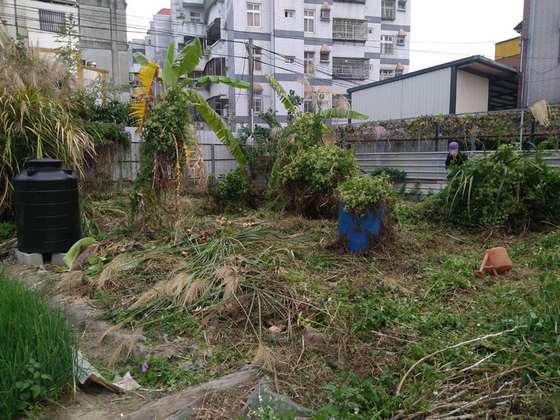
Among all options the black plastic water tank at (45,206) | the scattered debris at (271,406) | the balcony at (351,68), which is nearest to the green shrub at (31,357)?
the scattered debris at (271,406)

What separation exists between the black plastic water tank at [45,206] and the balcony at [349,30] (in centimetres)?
3282

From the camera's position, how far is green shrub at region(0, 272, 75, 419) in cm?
227

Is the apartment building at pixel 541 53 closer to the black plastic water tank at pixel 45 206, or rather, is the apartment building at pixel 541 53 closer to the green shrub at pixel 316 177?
the green shrub at pixel 316 177

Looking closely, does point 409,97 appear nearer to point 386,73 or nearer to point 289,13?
point 289,13

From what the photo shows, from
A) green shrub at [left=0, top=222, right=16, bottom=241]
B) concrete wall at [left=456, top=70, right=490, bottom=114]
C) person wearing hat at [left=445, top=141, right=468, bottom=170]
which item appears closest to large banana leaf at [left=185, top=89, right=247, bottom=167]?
green shrub at [left=0, top=222, right=16, bottom=241]

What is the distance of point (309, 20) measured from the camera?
32906mm

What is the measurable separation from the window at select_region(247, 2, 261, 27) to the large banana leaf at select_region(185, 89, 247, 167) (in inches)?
962

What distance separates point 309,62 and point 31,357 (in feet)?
109

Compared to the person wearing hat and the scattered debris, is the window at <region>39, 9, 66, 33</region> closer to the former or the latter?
the person wearing hat

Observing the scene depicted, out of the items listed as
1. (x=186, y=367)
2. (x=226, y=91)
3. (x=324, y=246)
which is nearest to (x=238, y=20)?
(x=226, y=91)

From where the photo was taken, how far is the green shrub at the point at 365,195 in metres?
5.17

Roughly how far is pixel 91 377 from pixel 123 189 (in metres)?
7.45

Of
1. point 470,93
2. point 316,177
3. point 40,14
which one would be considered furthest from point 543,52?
point 40,14

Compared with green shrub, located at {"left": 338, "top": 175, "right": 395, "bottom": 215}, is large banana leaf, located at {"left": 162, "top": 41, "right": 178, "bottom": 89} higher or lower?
higher
